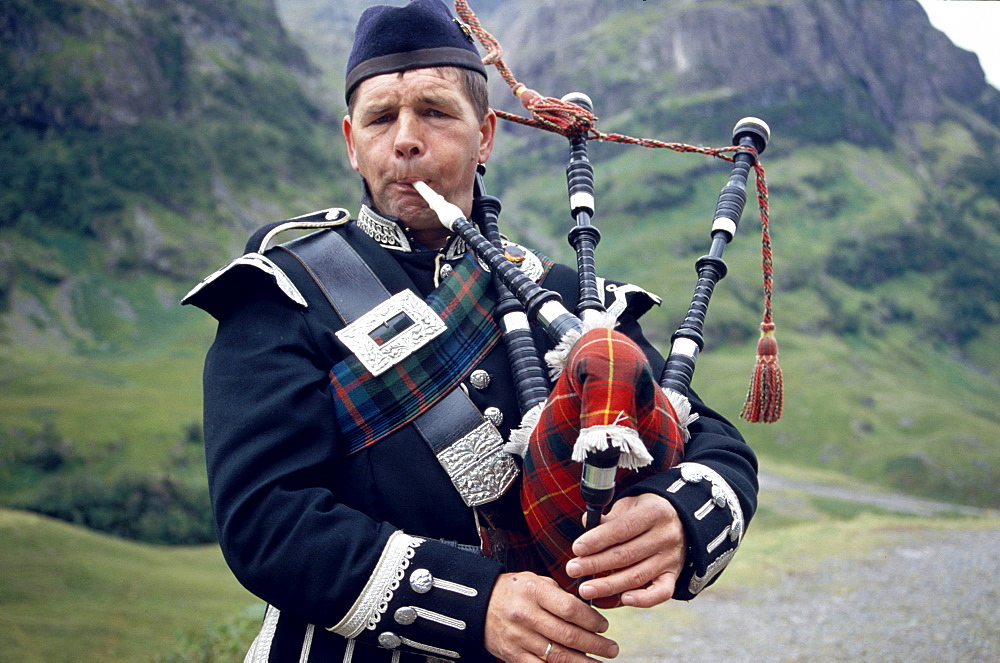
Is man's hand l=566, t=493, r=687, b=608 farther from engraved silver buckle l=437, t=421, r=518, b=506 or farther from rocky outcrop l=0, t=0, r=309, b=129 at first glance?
rocky outcrop l=0, t=0, r=309, b=129

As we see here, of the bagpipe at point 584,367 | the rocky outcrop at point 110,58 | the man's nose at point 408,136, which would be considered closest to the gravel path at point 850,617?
the bagpipe at point 584,367

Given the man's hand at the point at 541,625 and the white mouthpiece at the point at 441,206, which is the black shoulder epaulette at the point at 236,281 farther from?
the man's hand at the point at 541,625

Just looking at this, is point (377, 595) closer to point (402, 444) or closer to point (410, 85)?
point (402, 444)

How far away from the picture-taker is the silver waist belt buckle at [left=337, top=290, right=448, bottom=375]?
86.2 inches

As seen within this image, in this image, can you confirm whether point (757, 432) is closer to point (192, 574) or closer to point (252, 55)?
point (192, 574)

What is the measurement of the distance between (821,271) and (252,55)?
65.7 metres

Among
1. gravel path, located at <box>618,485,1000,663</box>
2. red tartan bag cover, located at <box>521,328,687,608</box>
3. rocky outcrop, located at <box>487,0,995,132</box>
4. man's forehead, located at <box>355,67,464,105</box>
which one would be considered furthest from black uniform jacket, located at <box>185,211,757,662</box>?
rocky outcrop, located at <box>487,0,995,132</box>

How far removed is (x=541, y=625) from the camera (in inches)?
73.0

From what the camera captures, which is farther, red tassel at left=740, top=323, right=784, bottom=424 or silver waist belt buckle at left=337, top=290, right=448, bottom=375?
red tassel at left=740, top=323, right=784, bottom=424

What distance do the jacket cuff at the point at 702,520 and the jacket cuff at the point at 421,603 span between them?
487mm

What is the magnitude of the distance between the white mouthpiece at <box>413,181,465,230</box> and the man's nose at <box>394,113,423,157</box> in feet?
0.32

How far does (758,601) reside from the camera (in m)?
10.7

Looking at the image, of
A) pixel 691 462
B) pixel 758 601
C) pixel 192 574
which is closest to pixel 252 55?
pixel 192 574

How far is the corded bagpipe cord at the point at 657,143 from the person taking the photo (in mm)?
2689
